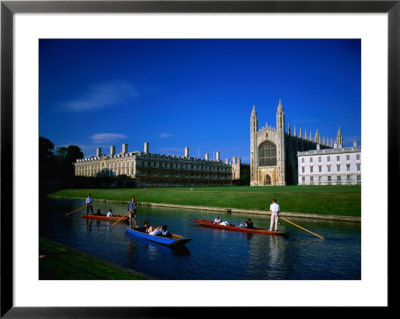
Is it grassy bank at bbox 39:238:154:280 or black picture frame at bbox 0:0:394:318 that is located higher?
black picture frame at bbox 0:0:394:318

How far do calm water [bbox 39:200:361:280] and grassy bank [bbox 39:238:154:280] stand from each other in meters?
1.06

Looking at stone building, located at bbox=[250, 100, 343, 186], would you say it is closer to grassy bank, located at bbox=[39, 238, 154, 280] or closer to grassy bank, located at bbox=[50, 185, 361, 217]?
grassy bank, located at bbox=[50, 185, 361, 217]

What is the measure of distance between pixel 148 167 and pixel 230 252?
52.9 m

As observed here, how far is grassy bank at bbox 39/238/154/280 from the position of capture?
6391mm

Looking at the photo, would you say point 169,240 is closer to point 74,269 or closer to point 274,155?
point 74,269

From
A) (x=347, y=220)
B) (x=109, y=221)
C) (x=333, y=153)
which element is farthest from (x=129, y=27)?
(x=333, y=153)

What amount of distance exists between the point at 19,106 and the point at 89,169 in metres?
57.7

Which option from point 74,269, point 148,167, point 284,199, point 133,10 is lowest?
point 284,199

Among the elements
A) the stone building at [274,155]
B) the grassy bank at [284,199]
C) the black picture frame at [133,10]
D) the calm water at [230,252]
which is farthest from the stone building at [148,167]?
the black picture frame at [133,10]

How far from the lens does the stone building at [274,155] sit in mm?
58875

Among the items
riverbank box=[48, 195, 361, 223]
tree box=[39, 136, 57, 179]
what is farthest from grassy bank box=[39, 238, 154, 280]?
riverbank box=[48, 195, 361, 223]

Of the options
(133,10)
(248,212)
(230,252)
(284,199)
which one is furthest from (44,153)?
(284,199)

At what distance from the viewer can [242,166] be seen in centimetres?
9694

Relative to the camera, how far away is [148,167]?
61938 mm
